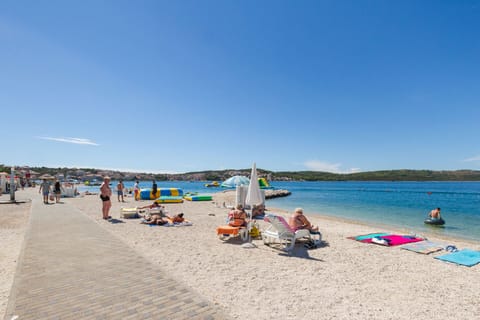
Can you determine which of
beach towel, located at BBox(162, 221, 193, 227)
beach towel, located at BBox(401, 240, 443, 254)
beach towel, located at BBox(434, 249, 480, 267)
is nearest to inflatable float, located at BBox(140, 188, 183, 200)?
beach towel, located at BBox(162, 221, 193, 227)

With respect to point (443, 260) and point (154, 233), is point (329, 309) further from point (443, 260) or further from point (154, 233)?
point (154, 233)

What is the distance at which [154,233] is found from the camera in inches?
334

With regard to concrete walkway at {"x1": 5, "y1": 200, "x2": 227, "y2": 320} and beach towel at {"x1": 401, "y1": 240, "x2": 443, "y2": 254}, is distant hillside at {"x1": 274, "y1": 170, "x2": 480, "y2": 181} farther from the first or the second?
concrete walkway at {"x1": 5, "y1": 200, "x2": 227, "y2": 320}

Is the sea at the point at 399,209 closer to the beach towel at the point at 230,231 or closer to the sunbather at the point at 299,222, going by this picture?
the sunbather at the point at 299,222

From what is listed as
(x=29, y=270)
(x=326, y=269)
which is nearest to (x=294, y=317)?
(x=326, y=269)

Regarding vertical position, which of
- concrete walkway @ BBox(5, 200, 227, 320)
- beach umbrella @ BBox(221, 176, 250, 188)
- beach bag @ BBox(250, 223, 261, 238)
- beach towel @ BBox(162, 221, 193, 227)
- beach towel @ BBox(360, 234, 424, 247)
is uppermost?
beach umbrella @ BBox(221, 176, 250, 188)

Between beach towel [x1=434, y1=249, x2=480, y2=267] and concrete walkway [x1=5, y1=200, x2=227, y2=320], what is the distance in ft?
20.5

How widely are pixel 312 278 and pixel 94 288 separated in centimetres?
375

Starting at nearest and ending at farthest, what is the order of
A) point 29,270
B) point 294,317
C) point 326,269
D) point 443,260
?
1. point 294,317
2. point 29,270
3. point 326,269
4. point 443,260

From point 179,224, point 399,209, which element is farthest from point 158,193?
point 399,209

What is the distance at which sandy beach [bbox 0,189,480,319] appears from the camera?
11.9 feet

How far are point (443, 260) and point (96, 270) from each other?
7906 mm

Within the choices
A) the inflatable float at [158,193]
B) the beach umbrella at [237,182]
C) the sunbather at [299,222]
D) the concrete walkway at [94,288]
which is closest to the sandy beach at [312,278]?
the concrete walkway at [94,288]

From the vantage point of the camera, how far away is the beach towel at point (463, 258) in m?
6.08
